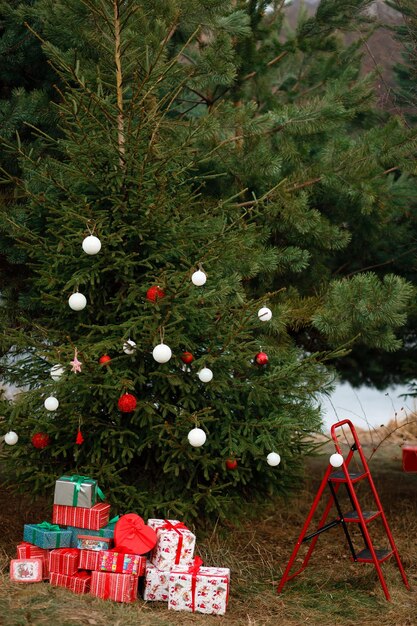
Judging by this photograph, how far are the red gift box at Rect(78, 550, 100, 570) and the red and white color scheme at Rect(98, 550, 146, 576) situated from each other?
0.09 ft

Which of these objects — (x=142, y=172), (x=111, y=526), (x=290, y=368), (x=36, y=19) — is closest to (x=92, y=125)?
(x=142, y=172)

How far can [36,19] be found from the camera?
6.73m

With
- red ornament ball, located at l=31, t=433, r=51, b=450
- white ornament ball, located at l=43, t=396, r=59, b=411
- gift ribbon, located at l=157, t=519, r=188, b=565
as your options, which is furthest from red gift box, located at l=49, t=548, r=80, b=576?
white ornament ball, located at l=43, t=396, r=59, b=411

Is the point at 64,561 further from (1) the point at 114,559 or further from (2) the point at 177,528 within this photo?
(2) the point at 177,528

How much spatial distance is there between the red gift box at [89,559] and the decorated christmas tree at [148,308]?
473 mm

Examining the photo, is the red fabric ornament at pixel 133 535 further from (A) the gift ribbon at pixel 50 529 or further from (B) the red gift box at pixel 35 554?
(B) the red gift box at pixel 35 554

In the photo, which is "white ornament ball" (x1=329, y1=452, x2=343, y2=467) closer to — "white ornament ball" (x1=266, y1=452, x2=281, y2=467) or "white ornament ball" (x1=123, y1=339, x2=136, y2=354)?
"white ornament ball" (x1=266, y1=452, x2=281, y2=467)

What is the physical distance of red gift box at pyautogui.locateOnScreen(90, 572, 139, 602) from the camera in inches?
198

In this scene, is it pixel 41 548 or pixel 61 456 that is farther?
pixel 61 456

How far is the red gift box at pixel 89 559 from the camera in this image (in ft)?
16.6

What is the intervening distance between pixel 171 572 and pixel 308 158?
152 inches

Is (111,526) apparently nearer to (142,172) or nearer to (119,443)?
(119,443)

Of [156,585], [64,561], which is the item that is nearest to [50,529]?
[64,561]

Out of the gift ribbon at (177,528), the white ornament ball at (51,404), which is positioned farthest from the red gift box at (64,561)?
the white ornament ball at (51,404)
